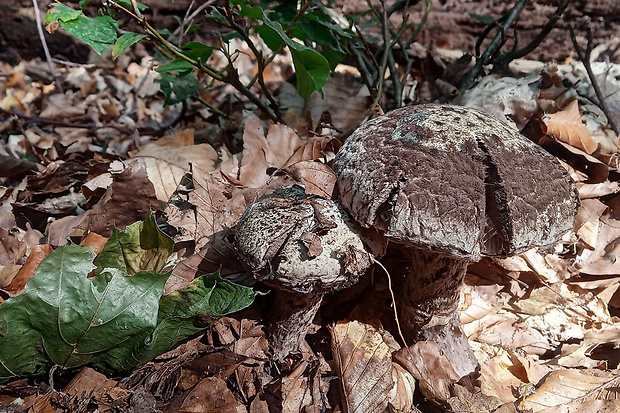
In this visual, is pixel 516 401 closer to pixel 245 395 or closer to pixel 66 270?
pixel 245 395

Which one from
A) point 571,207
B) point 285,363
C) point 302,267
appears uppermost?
point 571,207

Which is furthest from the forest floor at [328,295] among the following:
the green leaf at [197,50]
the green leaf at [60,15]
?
the green leaf at [60,15]

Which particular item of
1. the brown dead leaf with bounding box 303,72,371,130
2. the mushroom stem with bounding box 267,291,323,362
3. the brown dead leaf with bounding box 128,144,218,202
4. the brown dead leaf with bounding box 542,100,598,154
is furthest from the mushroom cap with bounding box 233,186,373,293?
the brown dead leaf with bounding box 542,100,598,154

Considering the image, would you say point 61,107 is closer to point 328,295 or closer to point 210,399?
point 328,295

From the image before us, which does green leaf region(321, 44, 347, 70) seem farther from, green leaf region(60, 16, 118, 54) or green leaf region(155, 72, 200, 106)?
green leaf region(60, 16, 118, 54)

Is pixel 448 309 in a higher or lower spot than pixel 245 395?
higher

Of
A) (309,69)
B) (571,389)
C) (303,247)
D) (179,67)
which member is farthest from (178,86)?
(571,389)

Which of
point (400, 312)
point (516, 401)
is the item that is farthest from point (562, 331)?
point (400, 312)
